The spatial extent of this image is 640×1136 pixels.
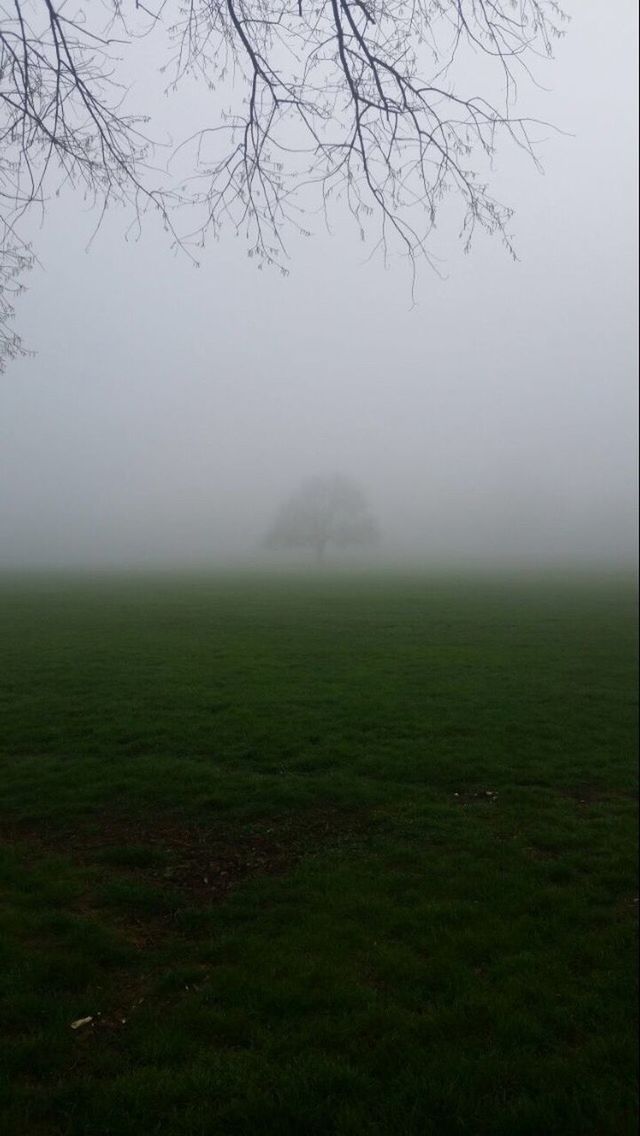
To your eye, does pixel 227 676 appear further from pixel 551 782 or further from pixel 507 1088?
pixel 507 1088

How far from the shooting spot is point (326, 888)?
4.74 metres

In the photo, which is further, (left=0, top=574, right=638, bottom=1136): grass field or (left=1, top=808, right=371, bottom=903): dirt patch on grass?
(left=1, top=808, right=371, bottom=903): dirt patch on grass

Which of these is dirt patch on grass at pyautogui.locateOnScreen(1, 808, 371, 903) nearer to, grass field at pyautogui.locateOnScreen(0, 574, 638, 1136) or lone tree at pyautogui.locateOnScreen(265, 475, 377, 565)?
grass field at pyautogui.locateOnScreen(0, 574, 638, 1136)

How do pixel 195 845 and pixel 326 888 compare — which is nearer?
pixel 326 888

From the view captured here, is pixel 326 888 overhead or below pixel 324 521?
below

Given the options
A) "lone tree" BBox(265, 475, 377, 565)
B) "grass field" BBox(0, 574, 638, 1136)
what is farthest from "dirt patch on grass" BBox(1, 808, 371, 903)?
"lone tree" BBox(265, 475, 377, 565)

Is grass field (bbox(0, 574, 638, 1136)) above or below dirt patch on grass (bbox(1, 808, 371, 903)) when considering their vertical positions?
above

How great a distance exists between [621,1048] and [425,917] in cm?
146

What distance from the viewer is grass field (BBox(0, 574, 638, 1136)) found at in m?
2.88

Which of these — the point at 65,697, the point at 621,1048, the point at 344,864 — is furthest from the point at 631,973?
the point at 65,697

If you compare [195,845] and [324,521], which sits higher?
[324,521]

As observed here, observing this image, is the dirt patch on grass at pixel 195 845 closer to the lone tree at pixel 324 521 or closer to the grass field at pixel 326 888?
the grass field at pixel 326 888

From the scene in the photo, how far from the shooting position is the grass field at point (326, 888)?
2.88m

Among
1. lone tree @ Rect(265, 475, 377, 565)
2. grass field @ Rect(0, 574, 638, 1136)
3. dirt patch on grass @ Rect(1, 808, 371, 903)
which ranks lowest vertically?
dirt patch on grass @ Rect(1, 808, 371, 903)
